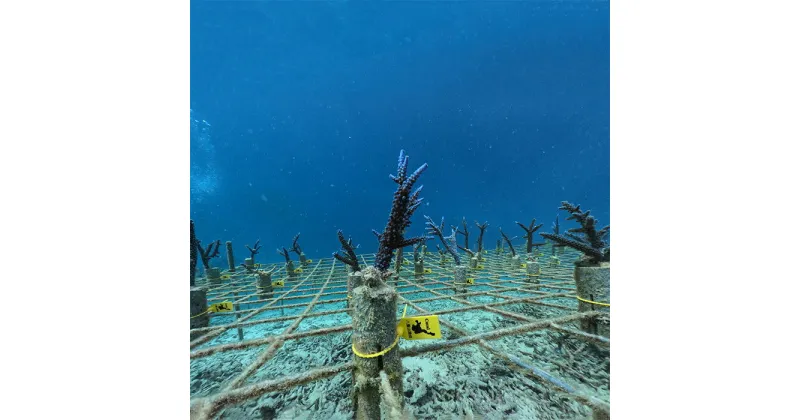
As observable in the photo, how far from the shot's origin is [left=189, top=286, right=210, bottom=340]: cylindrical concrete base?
2.38 meters

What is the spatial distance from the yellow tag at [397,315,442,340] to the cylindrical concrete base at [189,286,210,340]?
7.08ft

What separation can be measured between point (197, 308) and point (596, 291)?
148 inches

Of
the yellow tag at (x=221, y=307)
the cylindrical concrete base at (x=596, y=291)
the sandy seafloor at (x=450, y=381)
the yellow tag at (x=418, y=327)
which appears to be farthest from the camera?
the yellow tag at (x=221, y=307)

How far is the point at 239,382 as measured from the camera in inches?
59.1

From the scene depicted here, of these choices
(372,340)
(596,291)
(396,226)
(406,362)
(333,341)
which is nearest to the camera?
(372,340)

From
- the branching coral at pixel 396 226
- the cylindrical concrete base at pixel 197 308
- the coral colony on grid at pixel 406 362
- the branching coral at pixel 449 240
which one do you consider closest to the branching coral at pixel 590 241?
the coral colony on grid at pixel 406 362

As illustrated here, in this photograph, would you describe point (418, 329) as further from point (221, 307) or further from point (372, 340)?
point (221, 307)

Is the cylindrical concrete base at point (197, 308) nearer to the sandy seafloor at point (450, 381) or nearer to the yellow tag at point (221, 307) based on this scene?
the yellow tag at point (221, 307)

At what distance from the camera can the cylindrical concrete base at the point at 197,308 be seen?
238cm

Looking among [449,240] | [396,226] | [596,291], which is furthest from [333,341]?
[449,240]

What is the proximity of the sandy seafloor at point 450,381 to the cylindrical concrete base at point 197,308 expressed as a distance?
36cm

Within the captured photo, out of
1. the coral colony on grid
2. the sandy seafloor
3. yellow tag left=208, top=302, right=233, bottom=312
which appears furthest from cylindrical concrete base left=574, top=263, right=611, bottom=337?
yellow tag left=208, top=302, right=233, bottom=312

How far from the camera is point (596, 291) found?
205cm
